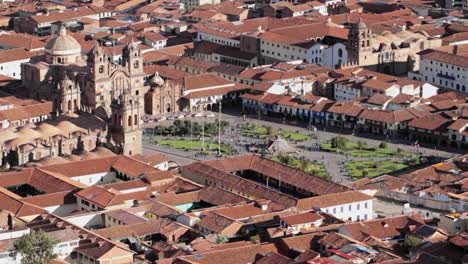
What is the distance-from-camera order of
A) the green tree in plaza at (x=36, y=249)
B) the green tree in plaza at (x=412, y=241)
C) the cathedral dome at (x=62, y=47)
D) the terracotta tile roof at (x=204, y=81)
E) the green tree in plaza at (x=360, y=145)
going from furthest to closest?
the terracotta tile roof at (x=204, y=81), the cathedral dome at (x=62, y=47), the green tree in plaza at (x=360, y=145), the green tree in plaza at (x=412, y=241), the green tree in plaza at (x=36, y=249)

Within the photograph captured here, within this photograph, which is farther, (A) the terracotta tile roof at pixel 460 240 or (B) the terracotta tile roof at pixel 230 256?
(A) the terracotta tile roof at pixel 460 240

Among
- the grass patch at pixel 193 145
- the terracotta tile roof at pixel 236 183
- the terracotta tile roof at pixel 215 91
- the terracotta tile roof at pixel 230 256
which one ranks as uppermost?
the terracotta tile roof at pixel 230 256

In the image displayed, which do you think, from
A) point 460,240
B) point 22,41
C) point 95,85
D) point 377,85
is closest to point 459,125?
point 377,85

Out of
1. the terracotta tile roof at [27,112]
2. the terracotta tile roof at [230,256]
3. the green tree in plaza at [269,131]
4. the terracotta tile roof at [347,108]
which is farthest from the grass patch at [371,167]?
the terracotta tile roof at [230,256]

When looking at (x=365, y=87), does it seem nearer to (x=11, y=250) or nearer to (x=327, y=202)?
(x=327, y=202)

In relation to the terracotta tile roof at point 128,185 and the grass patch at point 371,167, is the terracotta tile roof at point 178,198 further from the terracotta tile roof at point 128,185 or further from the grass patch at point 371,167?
the grass patch at point 371,167
